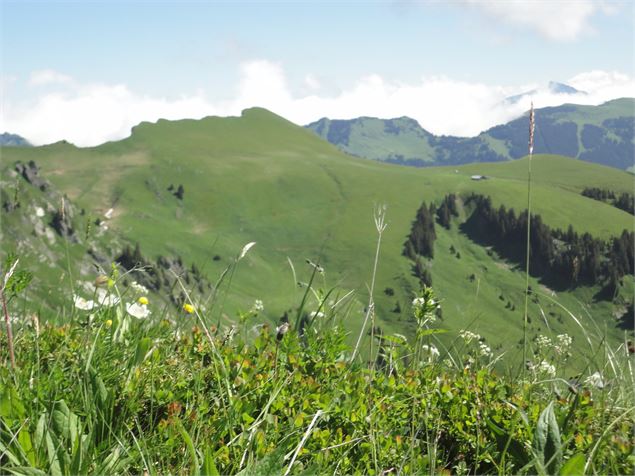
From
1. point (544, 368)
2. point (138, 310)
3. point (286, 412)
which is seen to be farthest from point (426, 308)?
point (138, 310)

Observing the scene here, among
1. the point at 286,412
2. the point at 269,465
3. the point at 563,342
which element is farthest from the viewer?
the point at 563,342

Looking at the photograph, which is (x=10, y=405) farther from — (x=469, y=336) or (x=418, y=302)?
(x=469, y=336)

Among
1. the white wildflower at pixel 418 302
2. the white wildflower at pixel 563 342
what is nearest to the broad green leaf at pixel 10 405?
the white wildflower at pixel 418 302

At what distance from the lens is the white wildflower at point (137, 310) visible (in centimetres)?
549

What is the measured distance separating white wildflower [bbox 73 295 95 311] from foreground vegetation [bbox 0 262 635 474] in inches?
2.4

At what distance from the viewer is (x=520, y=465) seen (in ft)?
13.2

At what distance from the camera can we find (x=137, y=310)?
559 cm

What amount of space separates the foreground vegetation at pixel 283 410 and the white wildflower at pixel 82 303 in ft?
0.20

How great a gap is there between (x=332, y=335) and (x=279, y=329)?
29.3 inches

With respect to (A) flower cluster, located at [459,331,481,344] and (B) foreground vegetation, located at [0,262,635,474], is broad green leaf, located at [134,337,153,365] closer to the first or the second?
(B) foreground vegetation, located at [0,262,635,474]

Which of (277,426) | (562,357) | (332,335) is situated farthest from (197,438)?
(562,357)

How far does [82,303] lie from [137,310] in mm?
623

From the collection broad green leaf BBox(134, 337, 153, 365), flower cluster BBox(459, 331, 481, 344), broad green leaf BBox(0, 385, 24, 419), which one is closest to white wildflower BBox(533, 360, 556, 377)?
flower cluster BBox(459, 331, 481, 344)

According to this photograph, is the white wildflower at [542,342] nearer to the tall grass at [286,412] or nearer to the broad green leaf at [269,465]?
the tall grass at [286,412]
